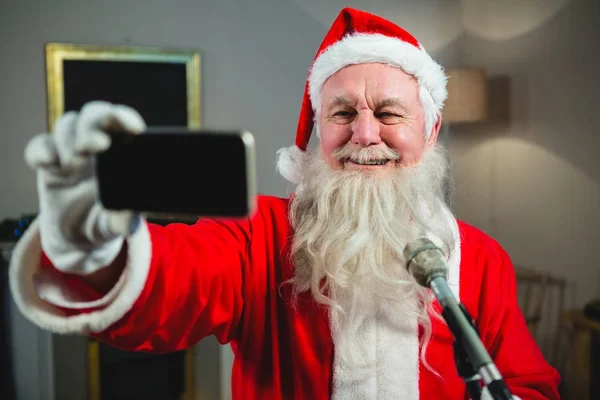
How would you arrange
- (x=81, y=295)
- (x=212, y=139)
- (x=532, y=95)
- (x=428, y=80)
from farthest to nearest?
1. (x=532, y=95)
2. (x=428, y=80)
3. (x=81, y=295)
4. (x=212, y=139)

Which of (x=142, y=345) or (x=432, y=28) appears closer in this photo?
(x=142, y=345)

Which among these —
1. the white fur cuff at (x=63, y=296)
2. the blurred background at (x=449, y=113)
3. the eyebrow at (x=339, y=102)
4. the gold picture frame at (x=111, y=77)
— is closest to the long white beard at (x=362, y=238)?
the eyebrow at (x=339, y=102)

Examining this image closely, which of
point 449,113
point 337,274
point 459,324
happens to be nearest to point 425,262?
point 459,324

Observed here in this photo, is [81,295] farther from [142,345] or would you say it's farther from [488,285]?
[488,285]

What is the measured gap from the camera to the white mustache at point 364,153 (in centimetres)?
100

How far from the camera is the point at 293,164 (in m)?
1.18

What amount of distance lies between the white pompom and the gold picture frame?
1.32m

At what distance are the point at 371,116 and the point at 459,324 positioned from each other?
1.83ft

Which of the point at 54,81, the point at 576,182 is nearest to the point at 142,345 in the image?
the point at 54,81

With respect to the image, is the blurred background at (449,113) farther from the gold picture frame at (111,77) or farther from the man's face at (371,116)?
the man's face at (371,116)

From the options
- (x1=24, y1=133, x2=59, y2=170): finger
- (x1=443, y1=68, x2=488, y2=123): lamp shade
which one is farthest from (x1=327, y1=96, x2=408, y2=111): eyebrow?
(x1=443, y1=68, x2=488, y2=123): lamp shade

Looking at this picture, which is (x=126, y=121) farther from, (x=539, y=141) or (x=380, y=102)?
(x=539, y=141)

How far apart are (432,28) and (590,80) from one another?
95cm

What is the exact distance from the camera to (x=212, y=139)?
427mm
